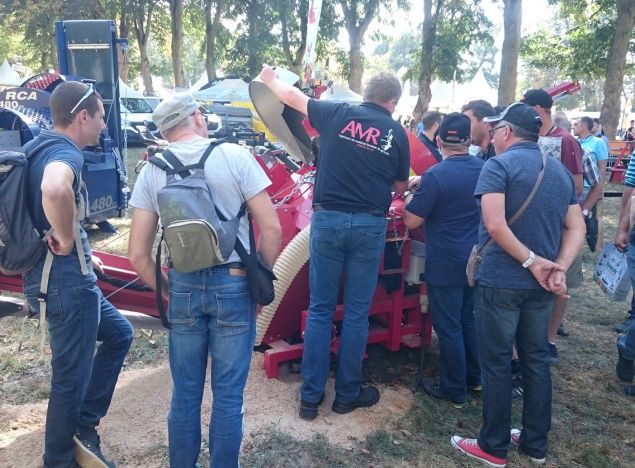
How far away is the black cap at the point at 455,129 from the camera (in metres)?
3.25

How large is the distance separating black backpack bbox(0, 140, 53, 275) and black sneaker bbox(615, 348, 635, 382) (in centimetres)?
375

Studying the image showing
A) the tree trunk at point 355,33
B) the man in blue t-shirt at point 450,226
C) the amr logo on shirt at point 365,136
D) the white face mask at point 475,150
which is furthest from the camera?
the tree trunk at point 355,33

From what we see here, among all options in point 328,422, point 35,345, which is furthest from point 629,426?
point 35,345

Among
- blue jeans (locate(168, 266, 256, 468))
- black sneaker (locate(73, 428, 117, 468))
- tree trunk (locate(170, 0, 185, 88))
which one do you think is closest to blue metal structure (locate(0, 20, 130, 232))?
black sneaker (locate(73, 428, 117, 468))

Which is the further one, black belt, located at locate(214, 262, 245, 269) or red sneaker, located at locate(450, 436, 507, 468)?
Answer: red sneaker, located at locate(450, 436, 507, 468)

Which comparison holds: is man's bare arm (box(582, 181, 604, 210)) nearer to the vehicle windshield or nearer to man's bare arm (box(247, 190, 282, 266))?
man's bare arm (box(247, 190, 282, 266))

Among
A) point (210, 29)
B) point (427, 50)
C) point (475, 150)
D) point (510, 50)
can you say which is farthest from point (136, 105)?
point (475, 150)

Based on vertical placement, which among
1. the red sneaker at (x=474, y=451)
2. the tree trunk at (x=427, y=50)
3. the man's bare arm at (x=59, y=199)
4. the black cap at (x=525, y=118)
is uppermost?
the tree trunk at (x=427, y=50)

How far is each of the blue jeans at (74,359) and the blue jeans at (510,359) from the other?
189 cm

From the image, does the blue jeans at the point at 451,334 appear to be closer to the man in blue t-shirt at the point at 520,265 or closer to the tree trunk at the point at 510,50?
the man in blue t-shirt at the point at 520,265

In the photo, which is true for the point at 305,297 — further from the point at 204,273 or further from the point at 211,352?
the point at 204,273

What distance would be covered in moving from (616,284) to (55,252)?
3.69m

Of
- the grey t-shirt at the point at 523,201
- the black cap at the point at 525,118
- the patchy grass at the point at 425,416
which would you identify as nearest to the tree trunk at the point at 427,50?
the patchy grass at the point at 425,416

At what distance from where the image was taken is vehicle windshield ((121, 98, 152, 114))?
68.3ft
